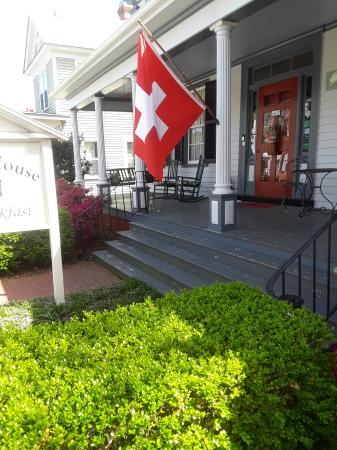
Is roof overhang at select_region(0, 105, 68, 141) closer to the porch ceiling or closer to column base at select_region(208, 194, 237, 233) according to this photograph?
column base at select_region(208, 194, 237, 233)

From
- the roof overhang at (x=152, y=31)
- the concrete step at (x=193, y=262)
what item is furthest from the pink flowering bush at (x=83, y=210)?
the roof overhang at (x=152, y=31)

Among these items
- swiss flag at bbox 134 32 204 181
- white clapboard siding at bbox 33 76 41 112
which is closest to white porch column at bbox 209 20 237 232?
swiss flag at bbox 134 32 204 181

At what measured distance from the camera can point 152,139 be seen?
3.99 meters

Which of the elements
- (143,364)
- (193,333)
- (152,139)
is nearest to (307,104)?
(152,139)

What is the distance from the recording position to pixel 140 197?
7043 mm

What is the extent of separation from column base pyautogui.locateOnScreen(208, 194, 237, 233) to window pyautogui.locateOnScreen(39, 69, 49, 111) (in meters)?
14.5

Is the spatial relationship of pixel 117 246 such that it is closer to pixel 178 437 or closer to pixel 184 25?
pixel 184 25

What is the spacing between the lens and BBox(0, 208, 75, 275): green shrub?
19.1 ft

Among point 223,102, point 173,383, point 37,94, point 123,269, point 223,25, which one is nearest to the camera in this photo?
point 173,383

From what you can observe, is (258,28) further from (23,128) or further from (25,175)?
(25,175)

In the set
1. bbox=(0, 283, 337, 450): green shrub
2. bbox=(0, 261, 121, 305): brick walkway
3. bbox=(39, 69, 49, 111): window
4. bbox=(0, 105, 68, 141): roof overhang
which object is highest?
bbox=(39, 69, 49, 111): window

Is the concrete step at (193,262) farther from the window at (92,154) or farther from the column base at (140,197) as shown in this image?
the window at (92,154)

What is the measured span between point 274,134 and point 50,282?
4.83m

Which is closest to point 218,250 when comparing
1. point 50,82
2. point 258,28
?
point 258,28
